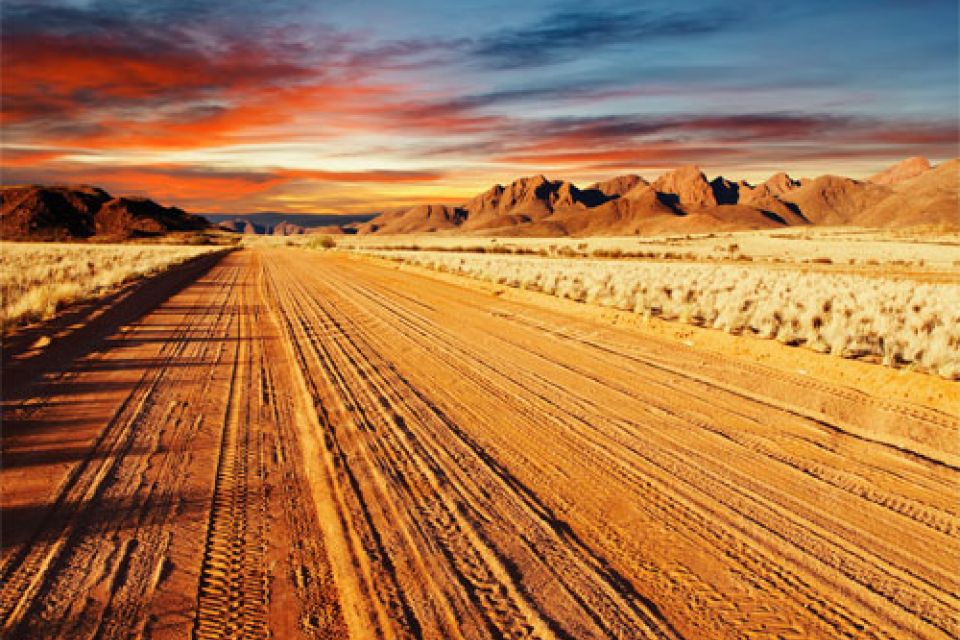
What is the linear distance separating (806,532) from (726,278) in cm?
1975

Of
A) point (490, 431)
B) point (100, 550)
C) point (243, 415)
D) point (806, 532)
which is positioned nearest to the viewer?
point (100, 550)

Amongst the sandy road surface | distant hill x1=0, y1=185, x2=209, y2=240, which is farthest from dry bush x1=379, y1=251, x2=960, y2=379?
distant hill x1=0, y1=185, x2=209, y2=240

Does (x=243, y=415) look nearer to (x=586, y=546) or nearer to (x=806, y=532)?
(x=586, y=546)

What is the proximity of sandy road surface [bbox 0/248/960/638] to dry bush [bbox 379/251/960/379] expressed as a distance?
7.92 ft

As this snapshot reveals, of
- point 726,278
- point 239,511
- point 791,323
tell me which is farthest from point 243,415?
point 726,278

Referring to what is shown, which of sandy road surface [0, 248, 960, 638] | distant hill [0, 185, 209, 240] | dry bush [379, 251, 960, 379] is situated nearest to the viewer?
sandy road surface [0, 248, 960, 638]

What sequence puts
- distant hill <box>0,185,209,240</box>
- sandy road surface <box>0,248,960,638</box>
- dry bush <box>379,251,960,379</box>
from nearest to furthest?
1. sandy road surface <box>0,248,960,638</box>
2. dry bush <box>379,251,960,379</box>
3. distant hill <box>0,185,209,240</box>

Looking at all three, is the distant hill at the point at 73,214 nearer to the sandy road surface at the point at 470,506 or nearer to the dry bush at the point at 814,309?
the dry bush at the point at 814,309

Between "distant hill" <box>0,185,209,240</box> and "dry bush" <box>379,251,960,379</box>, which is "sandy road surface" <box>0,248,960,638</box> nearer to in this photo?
"dry bush" <box>379,251,960,379</box>

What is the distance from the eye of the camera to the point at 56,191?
523 feet

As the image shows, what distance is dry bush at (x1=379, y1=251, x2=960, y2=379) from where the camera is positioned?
9.66 m

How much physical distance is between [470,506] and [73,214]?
185m

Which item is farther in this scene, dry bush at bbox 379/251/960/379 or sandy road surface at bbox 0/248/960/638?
dry bush at bbox 379/251/960/379

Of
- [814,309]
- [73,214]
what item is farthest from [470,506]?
[73,214]
